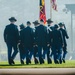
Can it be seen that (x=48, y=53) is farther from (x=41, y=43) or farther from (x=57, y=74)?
(x=57, y=74)

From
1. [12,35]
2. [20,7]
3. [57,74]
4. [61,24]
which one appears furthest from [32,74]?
[20,7]

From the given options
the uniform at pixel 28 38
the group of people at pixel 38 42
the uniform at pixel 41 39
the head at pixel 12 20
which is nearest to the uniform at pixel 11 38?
the group of people at pixel 38 42

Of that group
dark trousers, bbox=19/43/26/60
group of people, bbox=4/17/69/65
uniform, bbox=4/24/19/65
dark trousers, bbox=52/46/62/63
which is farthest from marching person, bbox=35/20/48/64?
uniform, bbox=4/24/19/65

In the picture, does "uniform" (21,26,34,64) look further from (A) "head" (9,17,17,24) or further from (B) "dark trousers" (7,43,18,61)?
(A) "head" (9,17,17,24)

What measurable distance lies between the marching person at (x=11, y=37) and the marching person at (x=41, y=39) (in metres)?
0.66

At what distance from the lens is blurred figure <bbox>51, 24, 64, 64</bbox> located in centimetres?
1204

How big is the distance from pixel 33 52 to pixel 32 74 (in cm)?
571

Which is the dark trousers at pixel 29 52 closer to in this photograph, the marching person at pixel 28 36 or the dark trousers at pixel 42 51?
the marching person at pixel 28 36

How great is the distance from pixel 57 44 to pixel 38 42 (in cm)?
60

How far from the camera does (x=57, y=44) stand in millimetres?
12141

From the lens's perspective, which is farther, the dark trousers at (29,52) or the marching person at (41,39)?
the dark trousers at (29,52)

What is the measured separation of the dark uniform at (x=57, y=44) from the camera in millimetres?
12034

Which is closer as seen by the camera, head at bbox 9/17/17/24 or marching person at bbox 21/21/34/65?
head at bbox 9/17/17/24

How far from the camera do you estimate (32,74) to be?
6.47 m
